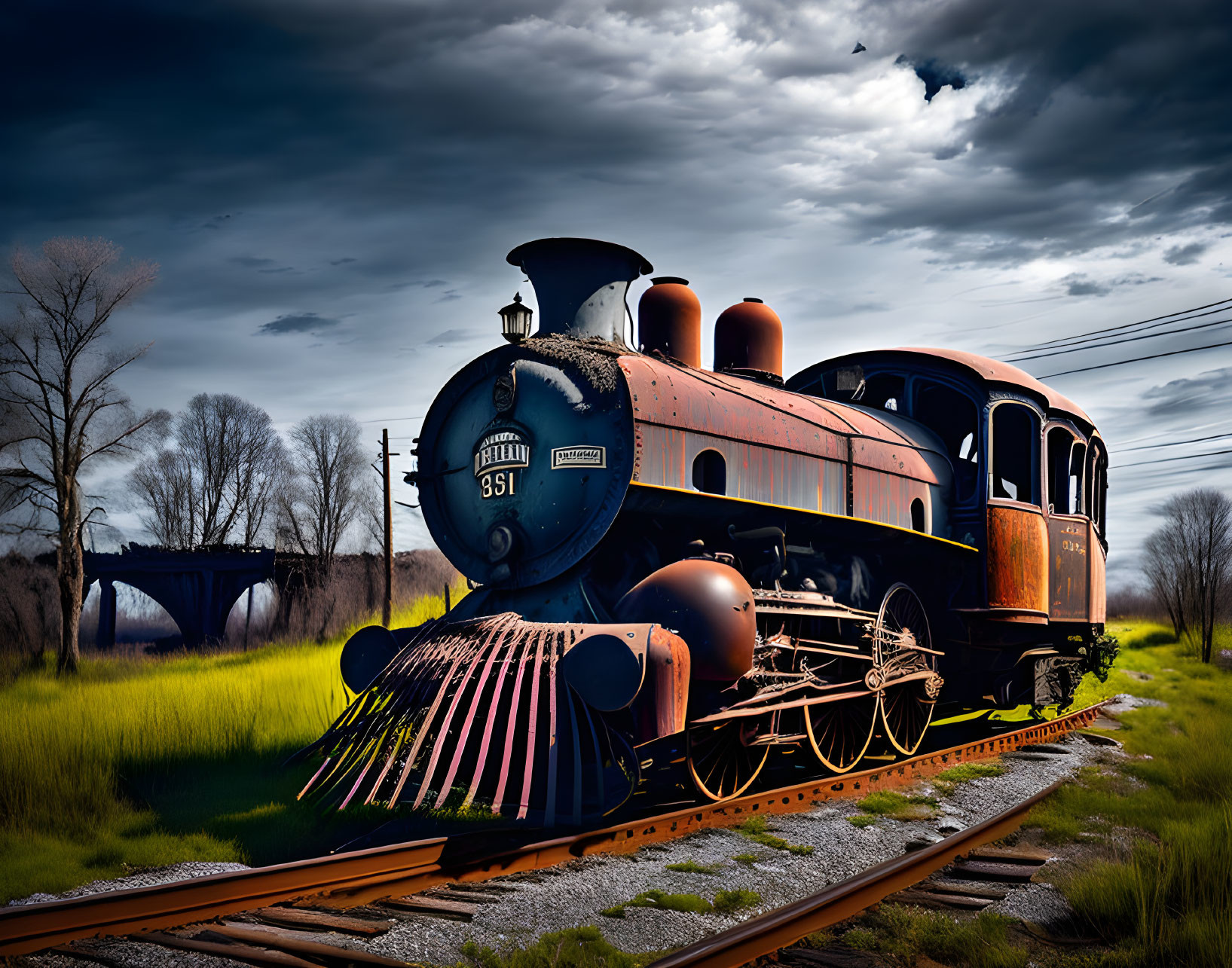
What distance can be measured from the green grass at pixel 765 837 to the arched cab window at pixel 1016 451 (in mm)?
4357

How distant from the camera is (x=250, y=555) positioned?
60.7 ft

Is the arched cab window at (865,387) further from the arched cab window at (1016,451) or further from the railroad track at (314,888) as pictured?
the railroad track at (314,888)

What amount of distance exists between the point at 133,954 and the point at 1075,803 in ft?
19.2

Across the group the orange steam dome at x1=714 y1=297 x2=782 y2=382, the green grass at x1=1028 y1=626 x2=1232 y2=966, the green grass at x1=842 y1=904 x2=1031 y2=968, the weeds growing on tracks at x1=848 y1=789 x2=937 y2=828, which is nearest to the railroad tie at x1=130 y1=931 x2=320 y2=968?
the green grass at x1=842 y1=904 x2=1031 y2=968

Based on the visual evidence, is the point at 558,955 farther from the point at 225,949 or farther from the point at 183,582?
the point at 183,582

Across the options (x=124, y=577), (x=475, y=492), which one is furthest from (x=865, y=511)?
(x=124, y=577)

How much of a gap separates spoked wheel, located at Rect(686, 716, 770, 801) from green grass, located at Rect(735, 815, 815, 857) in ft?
0.84

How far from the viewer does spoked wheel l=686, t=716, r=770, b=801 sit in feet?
19.5

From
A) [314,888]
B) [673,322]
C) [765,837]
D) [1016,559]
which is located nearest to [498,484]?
[673,322]

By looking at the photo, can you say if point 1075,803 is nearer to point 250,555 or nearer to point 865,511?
point 865,511

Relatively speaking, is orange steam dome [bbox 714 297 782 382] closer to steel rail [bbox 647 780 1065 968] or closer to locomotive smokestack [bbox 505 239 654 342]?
locomotive smokestack [bbox 505 239 654 342]

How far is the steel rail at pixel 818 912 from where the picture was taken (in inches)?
136

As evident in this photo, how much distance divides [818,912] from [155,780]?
16.4 ft

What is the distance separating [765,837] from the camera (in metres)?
5.50
